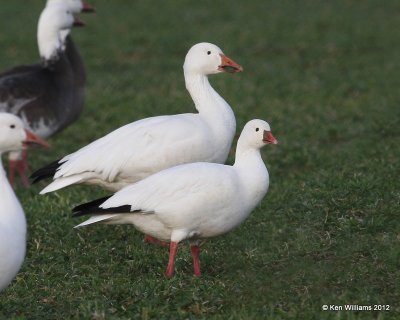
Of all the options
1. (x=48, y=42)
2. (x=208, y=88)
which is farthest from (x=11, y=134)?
(x=48, y=42)

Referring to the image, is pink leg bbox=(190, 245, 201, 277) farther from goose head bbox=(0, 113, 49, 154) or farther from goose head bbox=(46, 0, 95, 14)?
goose head bbox=(46, 0, 95, 14)

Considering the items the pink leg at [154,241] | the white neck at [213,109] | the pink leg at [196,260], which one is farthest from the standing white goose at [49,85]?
the pink leg at [196,260]

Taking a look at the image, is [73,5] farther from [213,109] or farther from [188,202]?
[188,202]

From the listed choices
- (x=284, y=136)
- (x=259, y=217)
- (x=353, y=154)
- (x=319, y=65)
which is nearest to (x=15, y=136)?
(x=259, y=217)

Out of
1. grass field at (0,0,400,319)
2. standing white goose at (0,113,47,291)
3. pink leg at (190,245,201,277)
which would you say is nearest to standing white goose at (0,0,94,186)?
grass field at (0,0,400,319)

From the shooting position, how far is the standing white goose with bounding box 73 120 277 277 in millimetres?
5629

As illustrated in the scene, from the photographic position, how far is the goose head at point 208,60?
7.04 m

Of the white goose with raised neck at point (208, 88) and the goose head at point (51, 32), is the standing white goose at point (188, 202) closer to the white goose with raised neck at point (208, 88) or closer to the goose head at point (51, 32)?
the white goose with raised neck at point (208, 88)

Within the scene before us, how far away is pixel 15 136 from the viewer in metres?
5.59

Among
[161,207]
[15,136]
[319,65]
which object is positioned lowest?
[319,65]

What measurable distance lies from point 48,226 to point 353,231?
90.0 inches

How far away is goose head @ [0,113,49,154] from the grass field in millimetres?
881

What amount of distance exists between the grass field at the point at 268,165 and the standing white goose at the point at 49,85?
20.9 inches

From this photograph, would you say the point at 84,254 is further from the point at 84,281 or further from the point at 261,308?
the point at 261,308
